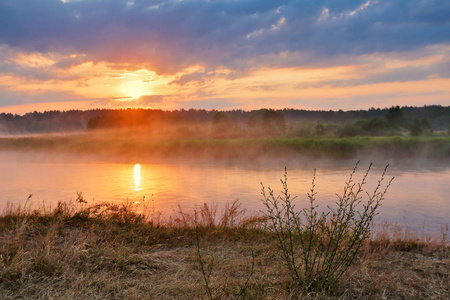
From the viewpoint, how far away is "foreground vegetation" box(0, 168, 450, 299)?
5648mm

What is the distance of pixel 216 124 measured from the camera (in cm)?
8312

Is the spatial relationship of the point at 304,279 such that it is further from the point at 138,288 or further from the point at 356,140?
the point at 356,140

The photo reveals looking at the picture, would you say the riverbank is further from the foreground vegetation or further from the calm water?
the calm water

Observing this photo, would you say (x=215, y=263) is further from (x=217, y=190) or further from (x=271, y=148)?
→ (x=271, y=148)

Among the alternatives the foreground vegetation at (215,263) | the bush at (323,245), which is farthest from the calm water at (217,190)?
the bush at (323,245)

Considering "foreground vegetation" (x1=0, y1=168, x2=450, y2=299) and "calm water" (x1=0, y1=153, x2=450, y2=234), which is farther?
"calm water" (x1=0, y1=153, x2=450, y2=234)

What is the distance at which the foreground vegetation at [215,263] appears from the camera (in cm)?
565

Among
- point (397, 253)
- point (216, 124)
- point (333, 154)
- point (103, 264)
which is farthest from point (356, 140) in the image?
point (103, 264)

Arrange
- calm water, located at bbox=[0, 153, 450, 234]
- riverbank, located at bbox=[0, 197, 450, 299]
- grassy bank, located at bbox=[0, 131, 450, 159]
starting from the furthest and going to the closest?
1. grassy bank, located at bbox=[0, 131, 450, 159]
2. calm water, located at bbox=[0, 153, 450, 234]
3. riverbank, located at bbox=[0, 197, 450, 299]

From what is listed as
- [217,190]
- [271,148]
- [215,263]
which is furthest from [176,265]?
[271,148]

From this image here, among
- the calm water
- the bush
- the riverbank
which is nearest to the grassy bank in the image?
the calm water

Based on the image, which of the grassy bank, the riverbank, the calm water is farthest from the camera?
the grassy bank

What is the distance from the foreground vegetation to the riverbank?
0.06 ft

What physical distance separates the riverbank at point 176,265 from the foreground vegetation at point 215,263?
0.06ft
